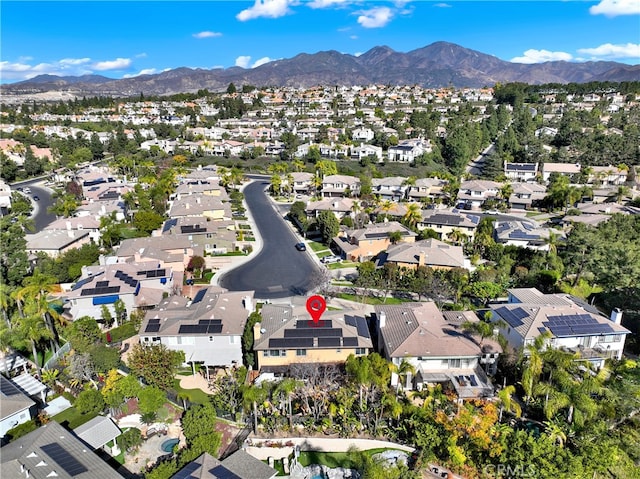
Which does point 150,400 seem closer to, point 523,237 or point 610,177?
point 523,237

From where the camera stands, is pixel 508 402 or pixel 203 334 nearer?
pixel 508 402

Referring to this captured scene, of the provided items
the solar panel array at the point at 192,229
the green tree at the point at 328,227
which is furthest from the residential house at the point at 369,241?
the solar panel array at the point at 192,229

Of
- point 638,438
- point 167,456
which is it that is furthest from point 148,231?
point 638,438

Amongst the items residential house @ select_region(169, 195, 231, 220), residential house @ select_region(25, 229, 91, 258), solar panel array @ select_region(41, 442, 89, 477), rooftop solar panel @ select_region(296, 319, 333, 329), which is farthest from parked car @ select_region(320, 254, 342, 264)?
solar panel array @ select_region(41, 442, 89, 477)

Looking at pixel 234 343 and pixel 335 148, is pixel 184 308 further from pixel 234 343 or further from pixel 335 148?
pixel 335 148

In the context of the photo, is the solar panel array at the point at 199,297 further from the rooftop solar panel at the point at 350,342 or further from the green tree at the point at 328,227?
the green tree at the point at 328,227

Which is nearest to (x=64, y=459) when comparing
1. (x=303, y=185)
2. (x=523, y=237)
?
(x=523, y=237)
